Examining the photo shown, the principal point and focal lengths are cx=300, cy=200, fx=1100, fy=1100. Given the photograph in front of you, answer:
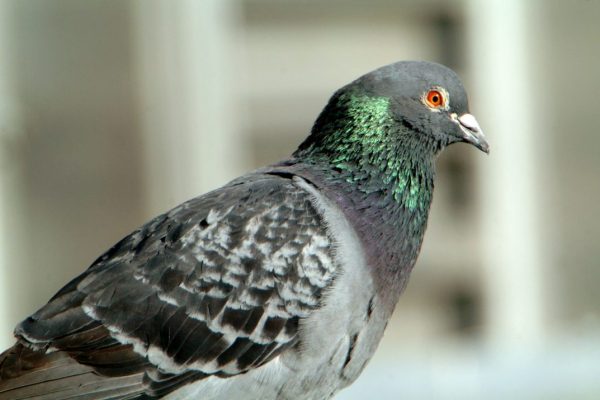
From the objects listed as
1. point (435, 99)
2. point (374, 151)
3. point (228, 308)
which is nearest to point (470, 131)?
point (435, 99)

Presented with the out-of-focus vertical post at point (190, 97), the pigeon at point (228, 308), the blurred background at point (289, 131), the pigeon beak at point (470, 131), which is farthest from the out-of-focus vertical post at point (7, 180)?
the pigeon beak at point (470, 131)

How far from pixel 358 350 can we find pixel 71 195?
18.6 ft

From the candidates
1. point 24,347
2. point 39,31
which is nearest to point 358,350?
point 24,347

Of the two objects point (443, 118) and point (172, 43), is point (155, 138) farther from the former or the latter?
point (443, 118)

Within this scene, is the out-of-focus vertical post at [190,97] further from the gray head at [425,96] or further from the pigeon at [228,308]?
the pigeon at [228,308]

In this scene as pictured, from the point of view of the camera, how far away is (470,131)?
5.38 m

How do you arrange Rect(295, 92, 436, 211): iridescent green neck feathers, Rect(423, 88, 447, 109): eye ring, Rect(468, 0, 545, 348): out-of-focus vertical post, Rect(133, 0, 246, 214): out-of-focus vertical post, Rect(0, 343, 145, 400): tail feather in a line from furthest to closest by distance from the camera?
Rect(468, 0, 545, 348): out-of-focus vertical post → Rect(133, 0, 246, 214): out-of-focus vertical post → Rect(423, 88, 447, 109): eye ring → Rect(295, 92, 436, 211): iridescent green neck feathers → Rect(0, 343, 145, 400): tail feather

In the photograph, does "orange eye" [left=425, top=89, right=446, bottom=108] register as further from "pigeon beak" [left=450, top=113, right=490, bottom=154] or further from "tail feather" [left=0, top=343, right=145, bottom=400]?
"tail feather" [left=0, top=343, right=145, bottom=400]

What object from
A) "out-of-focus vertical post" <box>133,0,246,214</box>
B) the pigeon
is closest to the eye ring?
the pigeon

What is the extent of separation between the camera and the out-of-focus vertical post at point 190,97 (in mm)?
9555

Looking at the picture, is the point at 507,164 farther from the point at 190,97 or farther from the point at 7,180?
the point at 7,180

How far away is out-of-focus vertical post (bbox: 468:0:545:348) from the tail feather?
5830 millimetres

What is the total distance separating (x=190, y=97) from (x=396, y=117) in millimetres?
4563

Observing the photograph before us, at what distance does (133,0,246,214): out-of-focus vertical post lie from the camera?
31.3 feet
